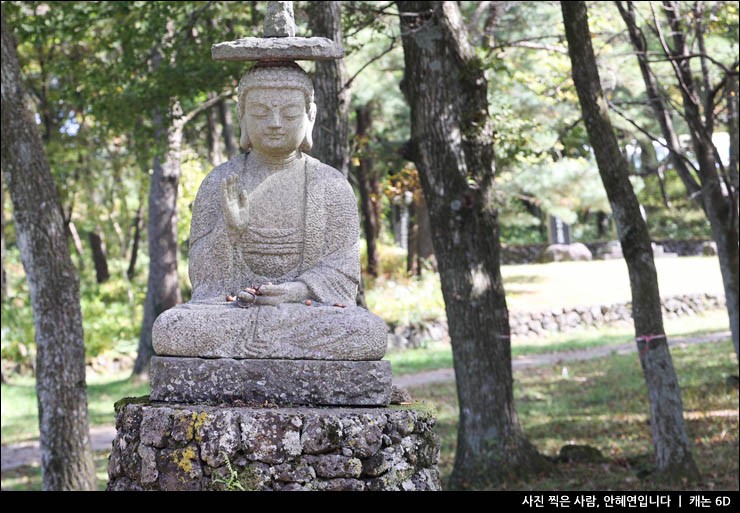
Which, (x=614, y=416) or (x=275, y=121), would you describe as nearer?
(x=275, y=121)

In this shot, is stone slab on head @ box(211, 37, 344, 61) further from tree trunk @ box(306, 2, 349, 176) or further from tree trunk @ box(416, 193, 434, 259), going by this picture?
tree trunk @ box(416, 193, 434, 259)

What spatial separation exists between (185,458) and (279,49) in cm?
231

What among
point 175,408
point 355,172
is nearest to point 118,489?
point 175,408

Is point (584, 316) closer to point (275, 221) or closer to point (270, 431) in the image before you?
point (275, 221)

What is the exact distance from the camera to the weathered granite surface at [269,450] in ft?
15.5

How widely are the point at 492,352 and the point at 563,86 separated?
Result: 606 cm

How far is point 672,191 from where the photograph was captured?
42.0 meters

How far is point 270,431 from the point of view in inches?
186

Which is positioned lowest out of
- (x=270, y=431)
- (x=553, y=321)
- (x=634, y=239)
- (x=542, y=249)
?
(x=553, y=321)

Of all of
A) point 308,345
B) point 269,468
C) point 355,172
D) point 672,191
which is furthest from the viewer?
point 672,191

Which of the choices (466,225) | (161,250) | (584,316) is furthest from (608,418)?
(584,316)

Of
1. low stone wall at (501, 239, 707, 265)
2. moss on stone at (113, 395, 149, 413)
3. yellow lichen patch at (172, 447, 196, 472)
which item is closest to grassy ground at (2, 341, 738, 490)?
moss on stone at (113, 395, 149, 413)

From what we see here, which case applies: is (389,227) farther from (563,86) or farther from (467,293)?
(467,293)

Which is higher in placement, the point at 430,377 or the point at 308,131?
the point at 308,131
